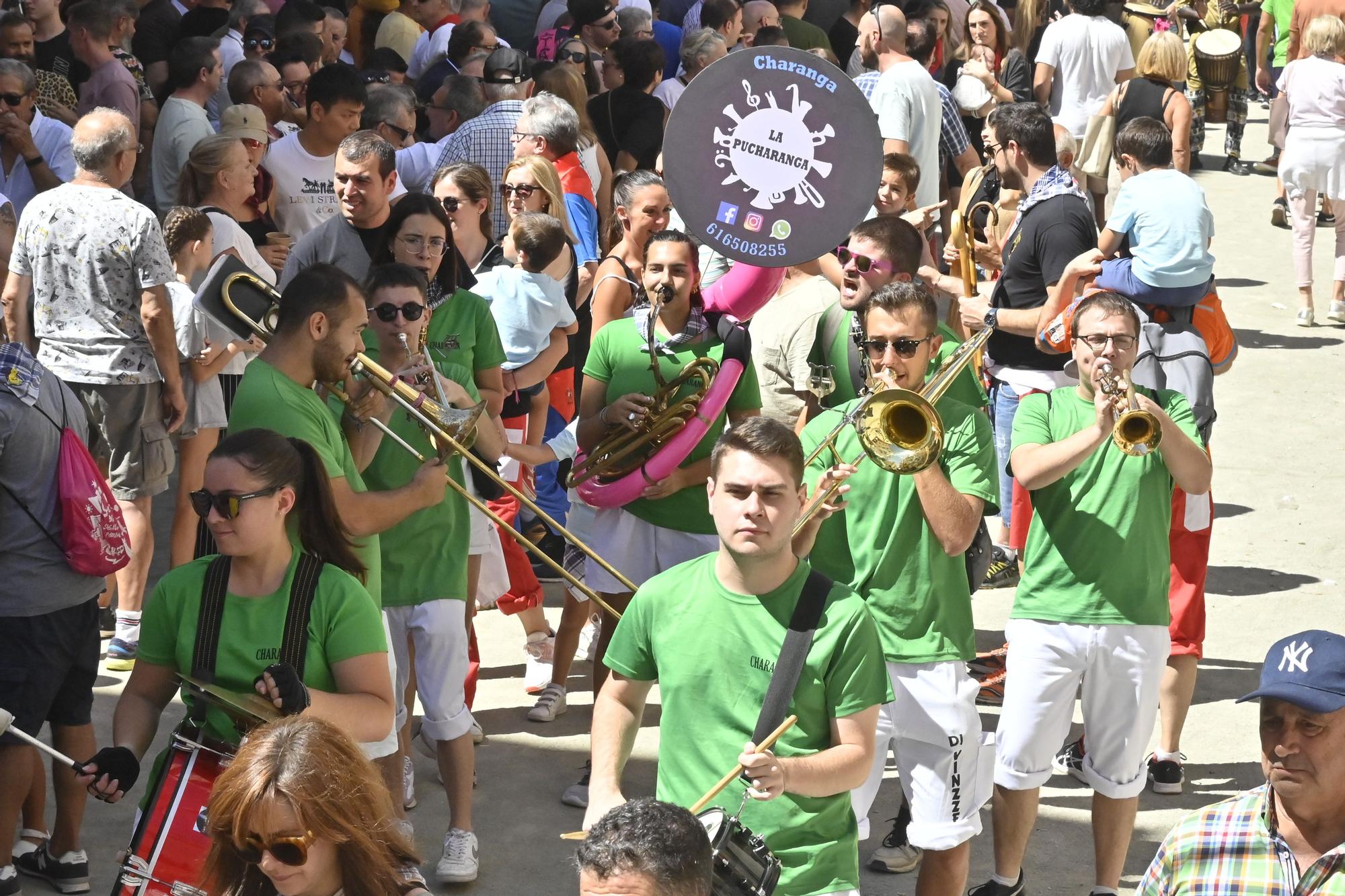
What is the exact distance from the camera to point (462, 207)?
271 inches

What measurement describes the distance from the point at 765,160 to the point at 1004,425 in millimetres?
2876

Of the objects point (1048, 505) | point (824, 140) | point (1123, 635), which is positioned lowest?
point (1123, 635)

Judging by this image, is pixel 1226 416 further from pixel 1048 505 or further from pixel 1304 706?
pixel 1304 706

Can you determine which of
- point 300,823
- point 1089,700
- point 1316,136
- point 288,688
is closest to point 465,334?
point 288,688

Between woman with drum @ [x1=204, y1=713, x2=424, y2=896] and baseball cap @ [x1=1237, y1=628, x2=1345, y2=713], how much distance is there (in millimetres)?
1726

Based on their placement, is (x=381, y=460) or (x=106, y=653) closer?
(x=381, y=460)

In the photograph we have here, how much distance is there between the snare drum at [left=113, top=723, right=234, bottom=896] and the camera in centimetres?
357

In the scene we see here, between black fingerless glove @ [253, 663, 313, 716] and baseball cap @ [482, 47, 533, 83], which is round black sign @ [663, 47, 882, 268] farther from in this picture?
baseball cap @ [482, 47, 533, 83]

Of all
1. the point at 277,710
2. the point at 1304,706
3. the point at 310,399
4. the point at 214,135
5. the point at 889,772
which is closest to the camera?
the point at 1304,706

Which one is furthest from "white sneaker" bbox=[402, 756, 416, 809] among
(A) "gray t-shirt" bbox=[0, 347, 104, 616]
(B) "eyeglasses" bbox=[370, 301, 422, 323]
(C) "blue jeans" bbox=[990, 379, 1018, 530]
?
(C) "blue jeans" bbox=[990, 379, 1018, 530]

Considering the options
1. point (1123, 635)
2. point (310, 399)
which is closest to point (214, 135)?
point (310, 399)

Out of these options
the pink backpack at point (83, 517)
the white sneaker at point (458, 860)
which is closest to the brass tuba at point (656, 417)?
the white sneaker at point (458, 860)

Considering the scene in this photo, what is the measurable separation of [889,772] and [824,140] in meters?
2.44

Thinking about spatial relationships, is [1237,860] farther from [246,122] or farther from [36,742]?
[246,122]
